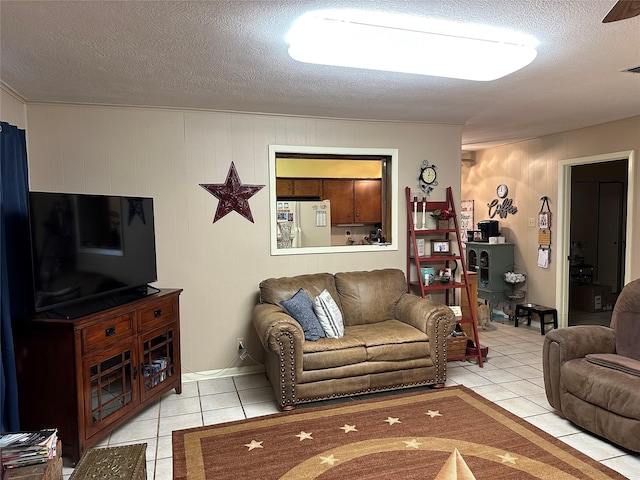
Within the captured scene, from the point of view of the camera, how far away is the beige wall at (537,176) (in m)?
4.68

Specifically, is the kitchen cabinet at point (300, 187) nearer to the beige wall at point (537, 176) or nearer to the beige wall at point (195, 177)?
the beige wall at point (195, 177)

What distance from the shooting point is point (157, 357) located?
348 cm

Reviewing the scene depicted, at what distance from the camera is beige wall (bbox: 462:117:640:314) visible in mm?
4676

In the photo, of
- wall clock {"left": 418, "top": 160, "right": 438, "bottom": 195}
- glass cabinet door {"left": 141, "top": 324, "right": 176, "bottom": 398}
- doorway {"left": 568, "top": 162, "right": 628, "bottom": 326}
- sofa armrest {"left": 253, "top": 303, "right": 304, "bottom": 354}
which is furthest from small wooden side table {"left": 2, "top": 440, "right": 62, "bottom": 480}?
doorway {"left": 568, "top": 162, "right": 628, "bottom": 326}

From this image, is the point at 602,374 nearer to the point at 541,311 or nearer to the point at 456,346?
the point at 456,346

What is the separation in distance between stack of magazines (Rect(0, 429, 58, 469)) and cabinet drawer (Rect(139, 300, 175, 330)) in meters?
1.16

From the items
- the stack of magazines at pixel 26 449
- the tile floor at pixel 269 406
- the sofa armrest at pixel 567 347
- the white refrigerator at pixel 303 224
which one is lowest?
the tile floor at pixel 269 406

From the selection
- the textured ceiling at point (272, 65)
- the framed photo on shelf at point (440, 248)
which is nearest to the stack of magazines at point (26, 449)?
the textured ceiling at point (272, 65)

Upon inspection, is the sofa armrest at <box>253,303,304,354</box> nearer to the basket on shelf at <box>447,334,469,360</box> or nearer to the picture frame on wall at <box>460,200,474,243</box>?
the basket on shelf at <box>447,334,469,360</box>

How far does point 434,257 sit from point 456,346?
92 cm

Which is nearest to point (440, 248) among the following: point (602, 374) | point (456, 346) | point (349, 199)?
point (456, 346)

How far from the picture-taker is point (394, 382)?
11.7 ft

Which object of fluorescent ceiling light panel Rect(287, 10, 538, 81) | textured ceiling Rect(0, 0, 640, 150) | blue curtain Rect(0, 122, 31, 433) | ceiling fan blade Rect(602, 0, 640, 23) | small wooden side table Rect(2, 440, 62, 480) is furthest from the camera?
blue curtain Rect(0, 122, 31, 433)

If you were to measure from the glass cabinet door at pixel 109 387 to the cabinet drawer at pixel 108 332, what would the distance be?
9cm
